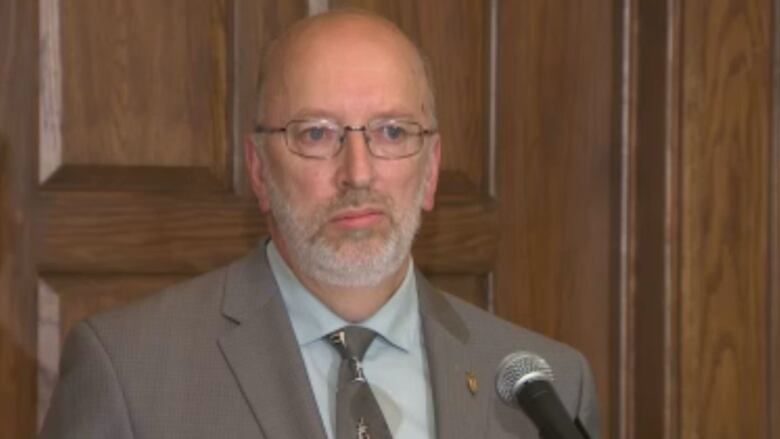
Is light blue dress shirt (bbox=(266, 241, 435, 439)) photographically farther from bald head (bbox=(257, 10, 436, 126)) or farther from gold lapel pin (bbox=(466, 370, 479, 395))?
bald head (bbox=(257, 10, 436, 126))

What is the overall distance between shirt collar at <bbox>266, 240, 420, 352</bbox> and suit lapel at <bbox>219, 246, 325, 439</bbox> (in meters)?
0.02

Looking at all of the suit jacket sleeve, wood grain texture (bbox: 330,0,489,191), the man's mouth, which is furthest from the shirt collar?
wood grain texture (bbox: 330,0,489,191)

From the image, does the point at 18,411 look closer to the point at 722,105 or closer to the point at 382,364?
the point at 382,364

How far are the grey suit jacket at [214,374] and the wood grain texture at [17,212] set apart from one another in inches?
13.3

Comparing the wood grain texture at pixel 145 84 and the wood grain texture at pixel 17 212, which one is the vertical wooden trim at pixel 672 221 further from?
the wood grain texture at pixel 17 212

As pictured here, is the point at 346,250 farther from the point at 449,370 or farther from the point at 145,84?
the point at 145,84

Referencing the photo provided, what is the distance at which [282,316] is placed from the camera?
182 centimetres

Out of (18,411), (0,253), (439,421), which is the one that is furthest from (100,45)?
(439,421)

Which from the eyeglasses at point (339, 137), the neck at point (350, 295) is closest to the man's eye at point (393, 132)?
the eyeglasses at point (339, 137)

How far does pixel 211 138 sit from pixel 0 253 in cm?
32

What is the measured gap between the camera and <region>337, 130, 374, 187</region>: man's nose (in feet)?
5.80

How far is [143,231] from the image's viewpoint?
7.13 feet

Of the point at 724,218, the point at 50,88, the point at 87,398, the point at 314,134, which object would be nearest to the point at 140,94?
the point at 50,88

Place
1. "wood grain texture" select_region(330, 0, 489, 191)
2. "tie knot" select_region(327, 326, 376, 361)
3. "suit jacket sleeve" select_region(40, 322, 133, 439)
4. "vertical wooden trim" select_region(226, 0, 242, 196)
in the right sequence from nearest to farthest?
Result: "suit jacket sleeve" select_region(40, 322, 133, 439), "tie knot" select_region(327, 326, 376, 361), "vertical wooden trim" select_region(226, 0, 242, 196), "wood grain texture" select_region(330, 0, 489, 191)
